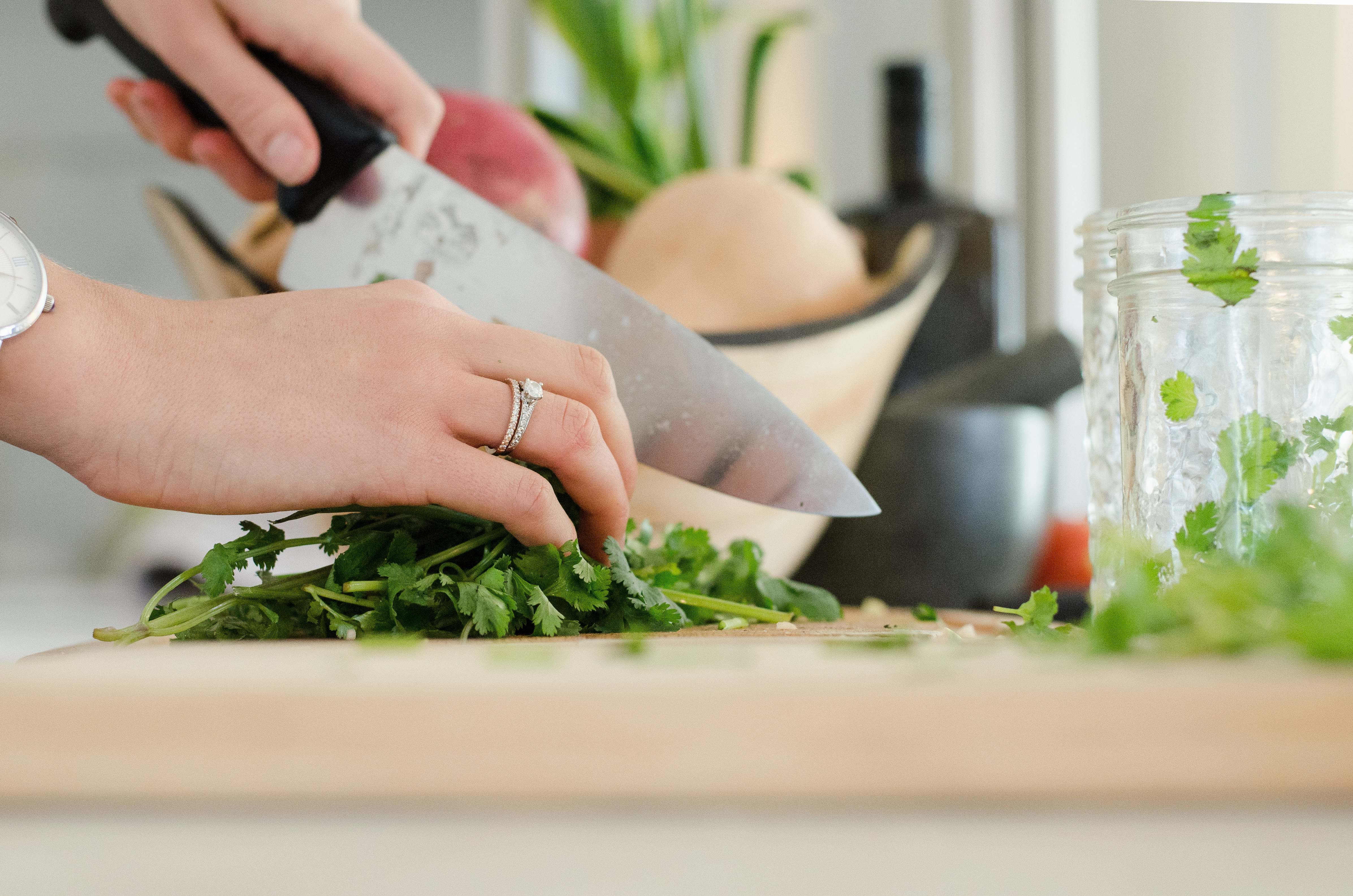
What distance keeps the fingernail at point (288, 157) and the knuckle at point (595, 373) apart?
1.25 feet

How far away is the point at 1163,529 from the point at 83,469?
64 centimetres

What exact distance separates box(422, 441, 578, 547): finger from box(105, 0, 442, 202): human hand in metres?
0.41

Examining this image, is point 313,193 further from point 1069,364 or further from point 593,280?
point 1069,364

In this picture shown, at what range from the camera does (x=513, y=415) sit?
2.11 ft

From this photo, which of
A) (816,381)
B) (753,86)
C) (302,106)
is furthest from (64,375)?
(753,86)

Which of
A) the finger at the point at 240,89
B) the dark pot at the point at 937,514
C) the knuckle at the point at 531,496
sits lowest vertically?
the dark pot at the point at 937,514

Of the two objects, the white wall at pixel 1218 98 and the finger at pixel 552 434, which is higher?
the white wall at pixel 1218 98

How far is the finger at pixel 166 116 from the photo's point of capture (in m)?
1.02

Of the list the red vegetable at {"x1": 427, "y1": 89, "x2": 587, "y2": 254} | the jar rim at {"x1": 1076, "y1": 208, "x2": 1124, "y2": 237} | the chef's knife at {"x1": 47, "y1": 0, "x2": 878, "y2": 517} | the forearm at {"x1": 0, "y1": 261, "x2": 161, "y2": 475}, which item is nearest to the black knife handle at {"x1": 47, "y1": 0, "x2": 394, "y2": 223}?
the chef's knife at {"x1": 47, "y1": 0, "x2": 878, "y2": 517}

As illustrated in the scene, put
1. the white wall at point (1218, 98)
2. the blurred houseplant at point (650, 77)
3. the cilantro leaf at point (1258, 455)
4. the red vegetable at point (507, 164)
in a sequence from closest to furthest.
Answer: the cilantro leaf at point (1258, 455) → the red vegetable at point (507, 164) → the white wall at point (1218, 98) → the blurred houseplant at point (650, 77)

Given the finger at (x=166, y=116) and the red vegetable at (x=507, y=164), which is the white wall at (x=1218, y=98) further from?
the finger at (x=166, y=116)

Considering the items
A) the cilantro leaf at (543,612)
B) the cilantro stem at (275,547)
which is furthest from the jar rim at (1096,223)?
the cilantro stem at (275,547)

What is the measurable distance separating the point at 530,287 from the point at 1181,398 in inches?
18.9

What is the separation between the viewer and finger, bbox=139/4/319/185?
91 cm
